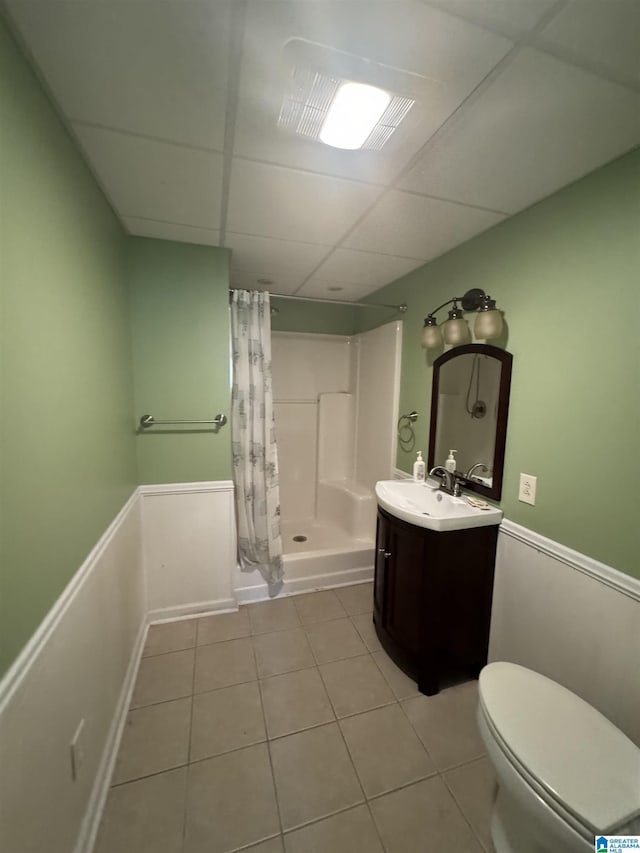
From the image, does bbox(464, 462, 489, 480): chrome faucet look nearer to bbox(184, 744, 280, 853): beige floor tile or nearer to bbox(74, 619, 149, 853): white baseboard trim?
bbox(184, 744, 280, 853): beige floor tile

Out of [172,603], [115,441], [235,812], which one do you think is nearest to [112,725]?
[235,812]

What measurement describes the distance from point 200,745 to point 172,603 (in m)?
0.89

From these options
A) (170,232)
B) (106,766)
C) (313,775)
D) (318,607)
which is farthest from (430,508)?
(170,232)

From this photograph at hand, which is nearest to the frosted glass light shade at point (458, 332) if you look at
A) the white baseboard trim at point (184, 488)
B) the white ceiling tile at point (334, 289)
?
the white ceiling tile at point (334, 289)

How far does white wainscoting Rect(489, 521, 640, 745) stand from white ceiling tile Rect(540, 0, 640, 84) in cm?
146

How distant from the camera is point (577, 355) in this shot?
1.27 metres

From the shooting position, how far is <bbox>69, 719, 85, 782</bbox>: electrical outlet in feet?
3.23

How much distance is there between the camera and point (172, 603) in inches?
83.0

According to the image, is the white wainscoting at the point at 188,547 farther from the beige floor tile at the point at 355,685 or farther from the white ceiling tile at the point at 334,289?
the white ceiling tile at the point at 334,289

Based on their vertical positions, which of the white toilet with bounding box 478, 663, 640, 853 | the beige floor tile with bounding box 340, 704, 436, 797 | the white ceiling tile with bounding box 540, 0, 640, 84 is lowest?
the beige floor tile with bounding box 340, 704, 436, 797

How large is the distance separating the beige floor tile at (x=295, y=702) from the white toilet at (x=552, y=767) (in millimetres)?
716

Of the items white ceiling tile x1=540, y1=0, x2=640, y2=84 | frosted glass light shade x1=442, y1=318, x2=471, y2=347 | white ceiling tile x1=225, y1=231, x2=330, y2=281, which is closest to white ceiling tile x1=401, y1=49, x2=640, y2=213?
white ceiling tile x1=540, y1=0, x2=640, y2=84

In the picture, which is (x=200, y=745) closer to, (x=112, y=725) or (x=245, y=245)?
(x=112, y=725)

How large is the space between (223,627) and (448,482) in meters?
1.61
